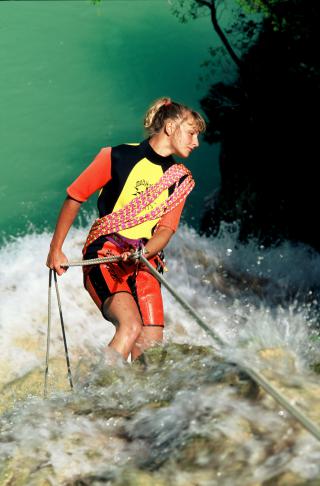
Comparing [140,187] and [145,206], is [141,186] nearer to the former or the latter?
[140,187]

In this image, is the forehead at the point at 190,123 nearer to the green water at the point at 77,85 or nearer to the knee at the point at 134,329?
the knee at the point at 134,329

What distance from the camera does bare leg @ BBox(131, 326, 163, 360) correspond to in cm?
→ 422

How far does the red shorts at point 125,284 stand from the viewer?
4.40m

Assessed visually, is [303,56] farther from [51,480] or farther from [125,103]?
[51,480]

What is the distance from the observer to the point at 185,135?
425 centimetres

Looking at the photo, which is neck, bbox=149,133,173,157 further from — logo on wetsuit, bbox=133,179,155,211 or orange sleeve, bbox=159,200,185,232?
orange sleeve, bbox=159,200,185,232

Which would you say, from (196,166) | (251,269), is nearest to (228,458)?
(251,269)

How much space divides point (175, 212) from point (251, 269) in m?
5.65

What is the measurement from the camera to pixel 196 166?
49.9ft

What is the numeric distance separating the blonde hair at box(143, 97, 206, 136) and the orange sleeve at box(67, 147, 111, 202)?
1.11ft

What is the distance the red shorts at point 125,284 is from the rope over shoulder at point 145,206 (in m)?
0.12

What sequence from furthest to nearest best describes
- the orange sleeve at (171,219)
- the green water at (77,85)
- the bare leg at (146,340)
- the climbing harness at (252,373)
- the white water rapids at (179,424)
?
the green water at (77,85) → the orange sleeve at (171,219) → the bare leg at (146,340) → the white water rapids at (179,424) → the climbing harness at (252,373)

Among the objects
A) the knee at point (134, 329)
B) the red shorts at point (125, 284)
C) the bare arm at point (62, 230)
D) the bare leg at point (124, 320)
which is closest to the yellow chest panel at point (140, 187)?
the red shorts at point (125, 284)

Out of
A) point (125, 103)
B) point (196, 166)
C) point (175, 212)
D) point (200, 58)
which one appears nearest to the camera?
point (175, 212)
